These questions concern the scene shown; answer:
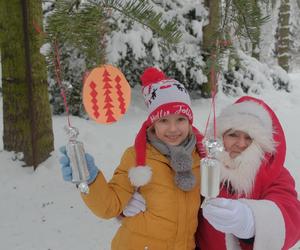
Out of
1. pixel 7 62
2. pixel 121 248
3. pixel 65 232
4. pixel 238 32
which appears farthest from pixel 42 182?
pixel 238 32

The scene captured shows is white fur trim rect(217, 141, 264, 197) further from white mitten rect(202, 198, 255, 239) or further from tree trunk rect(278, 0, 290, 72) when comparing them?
tree trunk rect(278, 0, 290, 72)

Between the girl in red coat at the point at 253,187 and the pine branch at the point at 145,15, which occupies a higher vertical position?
the pine branch at the point at 145,15

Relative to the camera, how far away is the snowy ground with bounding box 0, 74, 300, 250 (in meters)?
3.07

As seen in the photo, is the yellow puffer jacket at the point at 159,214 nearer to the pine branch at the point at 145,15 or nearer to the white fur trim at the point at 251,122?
the white fur trim at the point at 251,122

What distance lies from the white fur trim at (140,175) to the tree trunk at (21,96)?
1.84 meters

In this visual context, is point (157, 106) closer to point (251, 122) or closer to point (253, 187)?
point (251, 122)

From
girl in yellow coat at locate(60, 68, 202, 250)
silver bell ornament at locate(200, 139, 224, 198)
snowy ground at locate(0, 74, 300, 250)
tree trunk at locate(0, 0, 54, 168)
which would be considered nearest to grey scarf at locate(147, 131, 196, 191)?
girl in yellow coat at locate(60, 68, 202, 250)

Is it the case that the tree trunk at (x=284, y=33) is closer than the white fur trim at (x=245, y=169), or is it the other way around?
the white fur trim at (x=245, y=169)

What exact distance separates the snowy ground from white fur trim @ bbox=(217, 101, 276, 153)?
1766mm

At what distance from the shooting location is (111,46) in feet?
16.5

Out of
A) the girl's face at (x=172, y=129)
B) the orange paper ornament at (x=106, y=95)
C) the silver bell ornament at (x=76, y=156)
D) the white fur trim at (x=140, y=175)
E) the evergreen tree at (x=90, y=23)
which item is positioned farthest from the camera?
the girl's face at (x=172, y=129)

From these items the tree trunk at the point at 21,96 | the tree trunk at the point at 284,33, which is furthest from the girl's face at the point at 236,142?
the tree trunk at the point at 284,33

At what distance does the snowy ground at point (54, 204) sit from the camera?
3.07 metres

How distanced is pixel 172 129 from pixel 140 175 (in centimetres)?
28
